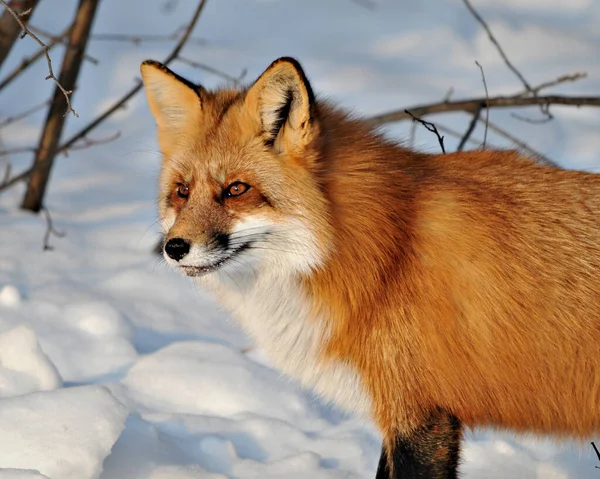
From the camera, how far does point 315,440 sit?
3.46m

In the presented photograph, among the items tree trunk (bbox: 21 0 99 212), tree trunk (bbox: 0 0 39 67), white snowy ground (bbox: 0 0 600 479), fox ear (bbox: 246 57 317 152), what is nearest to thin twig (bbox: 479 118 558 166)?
white snowy ground (bbox: 0 0 600 479)

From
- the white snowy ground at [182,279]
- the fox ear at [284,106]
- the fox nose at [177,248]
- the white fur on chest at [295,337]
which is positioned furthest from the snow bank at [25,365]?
the fox ear at [284,106]

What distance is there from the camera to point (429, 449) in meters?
2.57

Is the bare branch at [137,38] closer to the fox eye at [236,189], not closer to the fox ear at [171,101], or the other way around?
the fox ear at [171,101]

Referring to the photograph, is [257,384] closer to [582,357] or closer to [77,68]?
[582,357]

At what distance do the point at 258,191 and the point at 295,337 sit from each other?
50 cm

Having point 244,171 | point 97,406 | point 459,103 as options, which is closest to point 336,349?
point 244,171

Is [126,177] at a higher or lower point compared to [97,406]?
higher

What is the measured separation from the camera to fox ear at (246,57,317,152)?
8.25ft

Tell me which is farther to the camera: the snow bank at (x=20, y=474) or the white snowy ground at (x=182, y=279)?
the white snowy ground at (x=182, y=279)

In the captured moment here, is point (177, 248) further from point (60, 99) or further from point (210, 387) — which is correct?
point (60, 99)

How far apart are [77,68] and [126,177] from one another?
→ 1.27 metres

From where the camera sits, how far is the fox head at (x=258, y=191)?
2.55 m

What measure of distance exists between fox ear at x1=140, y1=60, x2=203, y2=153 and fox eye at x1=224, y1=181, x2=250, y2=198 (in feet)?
1.08
